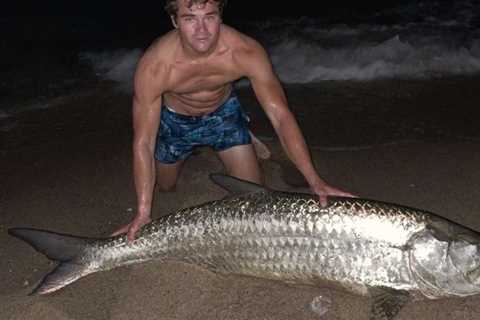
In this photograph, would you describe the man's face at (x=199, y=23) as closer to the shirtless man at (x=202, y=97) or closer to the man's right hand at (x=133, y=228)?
the shirtless man at (x=202, y=97)

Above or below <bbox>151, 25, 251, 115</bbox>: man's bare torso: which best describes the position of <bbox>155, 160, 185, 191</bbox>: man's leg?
below

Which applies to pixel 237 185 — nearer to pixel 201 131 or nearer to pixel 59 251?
pixel 59 251

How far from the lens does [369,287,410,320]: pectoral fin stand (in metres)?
3.21

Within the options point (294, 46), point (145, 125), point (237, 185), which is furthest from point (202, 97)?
point (294, 46)

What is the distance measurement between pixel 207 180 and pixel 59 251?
174 cm

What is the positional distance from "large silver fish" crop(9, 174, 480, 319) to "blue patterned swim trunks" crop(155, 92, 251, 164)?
1.33 meters

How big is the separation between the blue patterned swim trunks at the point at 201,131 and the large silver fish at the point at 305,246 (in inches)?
52.2

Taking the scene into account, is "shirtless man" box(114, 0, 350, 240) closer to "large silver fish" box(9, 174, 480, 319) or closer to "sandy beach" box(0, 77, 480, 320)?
"large silver fish" box(9, 174, 480, 319)

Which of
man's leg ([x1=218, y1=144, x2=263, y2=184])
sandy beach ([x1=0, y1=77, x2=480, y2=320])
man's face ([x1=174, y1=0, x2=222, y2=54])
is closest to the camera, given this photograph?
sandy beach ([x1=0, y1=77, x2=480, y2=320])

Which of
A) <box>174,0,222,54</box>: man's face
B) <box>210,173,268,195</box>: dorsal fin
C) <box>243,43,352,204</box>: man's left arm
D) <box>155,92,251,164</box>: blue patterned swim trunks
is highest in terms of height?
<box>174,0,222,54</box>: man's face

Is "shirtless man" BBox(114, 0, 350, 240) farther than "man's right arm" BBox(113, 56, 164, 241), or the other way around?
"man's right arm" BBox(113, 56, 164, 241)

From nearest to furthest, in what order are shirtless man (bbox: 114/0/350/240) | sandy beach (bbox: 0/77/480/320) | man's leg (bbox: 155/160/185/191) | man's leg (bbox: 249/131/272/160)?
sandy beach (bbox: 0/77/480/320) → shirtless man (bbox: 114/0/350/240) → man's leg (bbox: 155/160/185/191) → man's leg (bbox: 249/131/272/160)

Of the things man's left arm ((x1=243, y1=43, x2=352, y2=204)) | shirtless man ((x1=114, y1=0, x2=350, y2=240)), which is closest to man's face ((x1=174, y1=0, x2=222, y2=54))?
shirtless man ((x1=114, y1=0, x2=350, y2=240))

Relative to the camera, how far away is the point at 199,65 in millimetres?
4336
